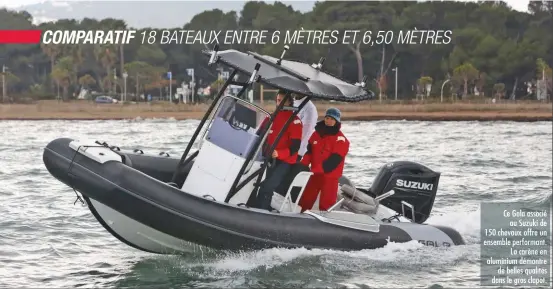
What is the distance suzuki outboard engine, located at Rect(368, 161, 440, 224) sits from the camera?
10914 millimetres

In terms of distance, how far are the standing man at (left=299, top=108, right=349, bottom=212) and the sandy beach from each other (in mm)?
44090

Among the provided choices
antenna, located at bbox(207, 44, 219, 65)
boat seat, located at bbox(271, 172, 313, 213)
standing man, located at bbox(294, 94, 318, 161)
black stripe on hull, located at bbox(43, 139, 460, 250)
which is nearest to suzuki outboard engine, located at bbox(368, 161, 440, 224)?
boat seat, located at bbox(271, 172, 313, 213)

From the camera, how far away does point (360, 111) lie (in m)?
58.2

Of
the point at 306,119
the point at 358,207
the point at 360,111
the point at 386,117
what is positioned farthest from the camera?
the point at 360,111

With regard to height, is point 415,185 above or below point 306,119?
below

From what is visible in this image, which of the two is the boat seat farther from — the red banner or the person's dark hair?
the red banner

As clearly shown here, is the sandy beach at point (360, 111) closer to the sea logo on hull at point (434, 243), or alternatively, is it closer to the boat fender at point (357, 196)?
the boat fender at point (357, 196)

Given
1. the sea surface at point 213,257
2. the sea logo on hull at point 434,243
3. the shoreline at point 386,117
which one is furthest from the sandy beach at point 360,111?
the sea logo on hull at point 434,243

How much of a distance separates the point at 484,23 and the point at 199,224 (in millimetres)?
78280

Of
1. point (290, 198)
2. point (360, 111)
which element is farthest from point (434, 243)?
point (360, 111)

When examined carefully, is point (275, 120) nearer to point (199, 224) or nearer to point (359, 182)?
point (199, 224)

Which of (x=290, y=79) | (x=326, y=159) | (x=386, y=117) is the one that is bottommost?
(x=386, y=117)

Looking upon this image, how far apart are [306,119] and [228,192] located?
43.7 inches

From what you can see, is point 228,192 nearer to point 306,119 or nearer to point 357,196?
point 306,119
